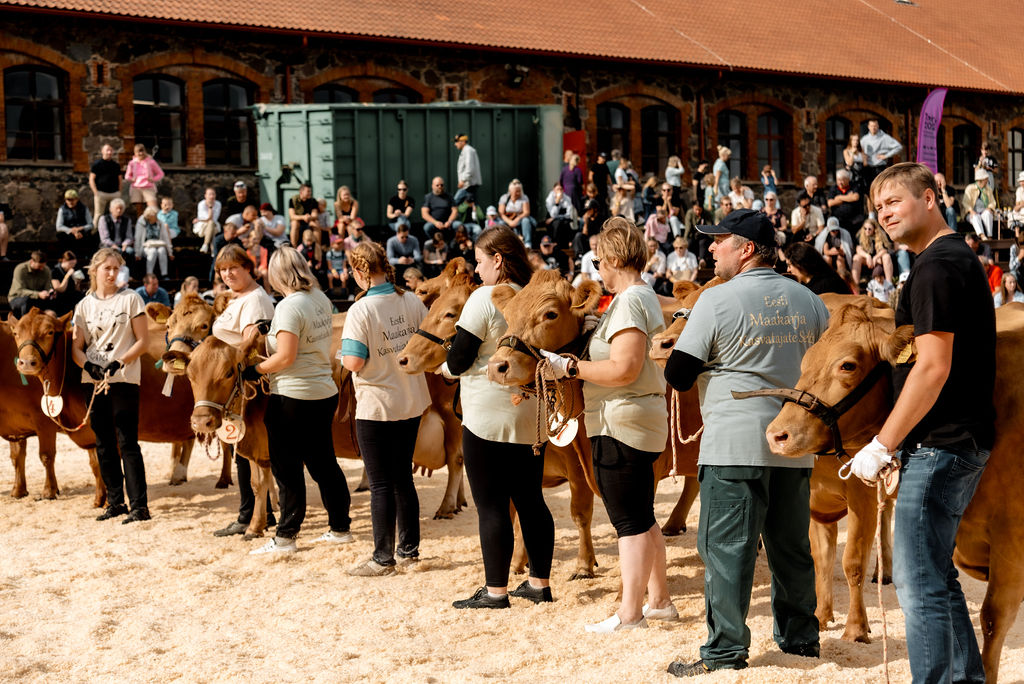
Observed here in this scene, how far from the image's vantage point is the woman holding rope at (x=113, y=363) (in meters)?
8.81

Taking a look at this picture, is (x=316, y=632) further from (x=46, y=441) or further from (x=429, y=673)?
(x=46, y=441)

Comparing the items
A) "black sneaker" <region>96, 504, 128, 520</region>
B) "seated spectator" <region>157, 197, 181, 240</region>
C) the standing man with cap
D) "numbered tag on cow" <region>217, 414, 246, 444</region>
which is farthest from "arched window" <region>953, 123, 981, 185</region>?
the standing man with cap

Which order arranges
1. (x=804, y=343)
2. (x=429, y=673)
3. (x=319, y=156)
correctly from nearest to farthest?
(x=804, y=343) < (x=429, y=673) < (x=319, y=156)

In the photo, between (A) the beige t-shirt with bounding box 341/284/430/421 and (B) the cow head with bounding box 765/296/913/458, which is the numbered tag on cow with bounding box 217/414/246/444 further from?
(B) the cow head with bounding box 765/296/913/458

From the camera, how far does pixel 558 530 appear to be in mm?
8734

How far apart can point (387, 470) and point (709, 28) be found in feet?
82.4

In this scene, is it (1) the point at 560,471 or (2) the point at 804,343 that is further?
Answer: (1) the point at 560,471

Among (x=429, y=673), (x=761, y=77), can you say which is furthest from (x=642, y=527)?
(x=761, y=77)

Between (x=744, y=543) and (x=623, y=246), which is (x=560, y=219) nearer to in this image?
(x=623, y=246)

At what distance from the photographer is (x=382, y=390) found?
719 centimetres

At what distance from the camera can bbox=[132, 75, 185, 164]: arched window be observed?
74.9 ft

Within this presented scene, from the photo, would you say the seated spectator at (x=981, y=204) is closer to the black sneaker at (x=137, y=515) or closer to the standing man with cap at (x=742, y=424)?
the black sneaker at (x=137, y=515)

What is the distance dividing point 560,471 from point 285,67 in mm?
18320

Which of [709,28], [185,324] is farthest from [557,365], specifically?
[709,28]
